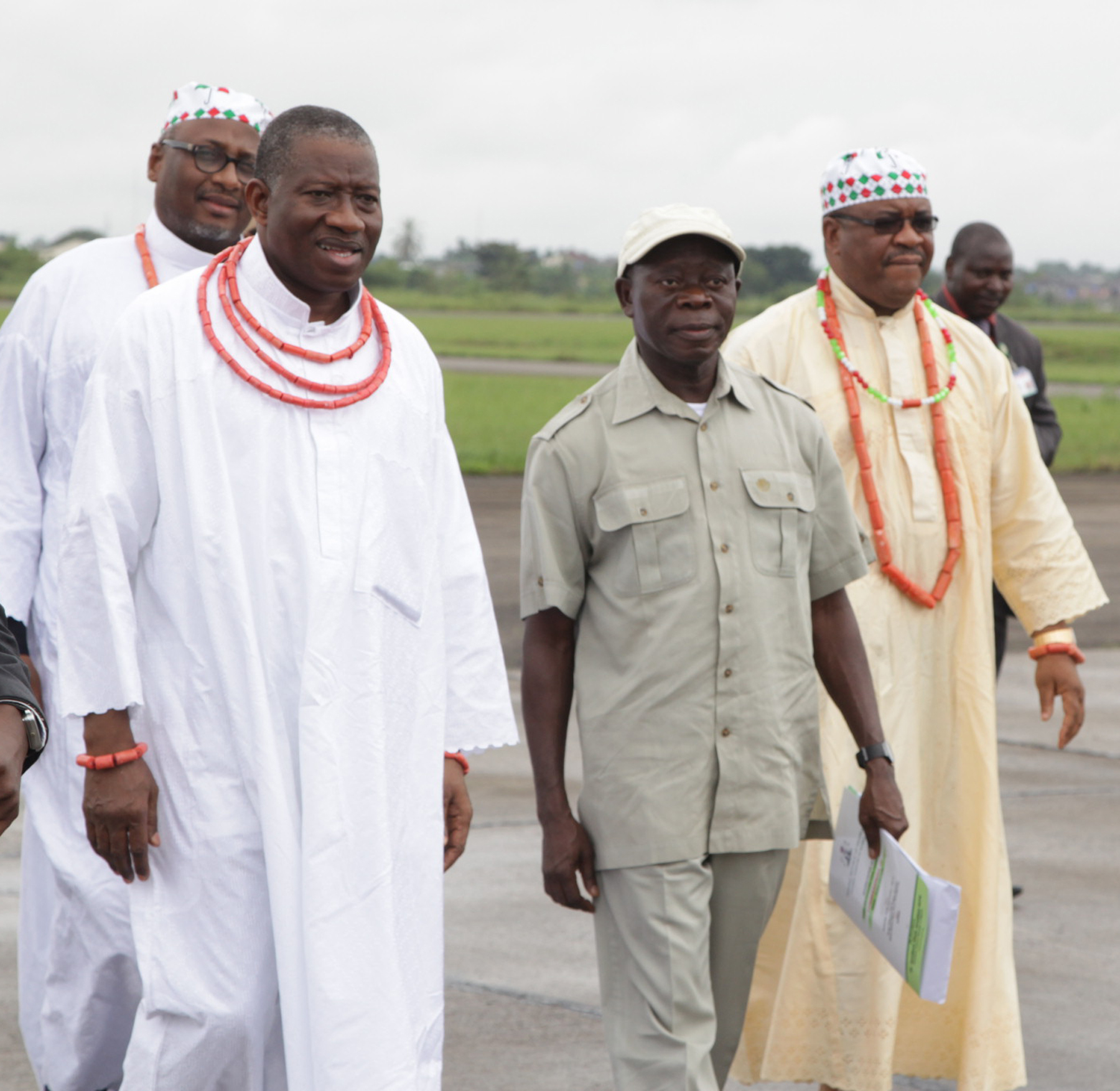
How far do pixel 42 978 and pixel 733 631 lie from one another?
167cm

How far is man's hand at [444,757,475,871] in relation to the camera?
11.8 ft

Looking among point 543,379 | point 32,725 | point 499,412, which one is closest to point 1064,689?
point 32,725

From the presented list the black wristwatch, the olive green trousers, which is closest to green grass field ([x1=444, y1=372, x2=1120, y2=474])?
the black wristwatch

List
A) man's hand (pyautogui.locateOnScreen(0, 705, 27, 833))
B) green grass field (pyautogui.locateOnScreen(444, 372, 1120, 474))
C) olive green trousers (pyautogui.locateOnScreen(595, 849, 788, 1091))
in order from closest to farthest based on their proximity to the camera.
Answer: man's hand (pyautogui.locateOnScreen(0, 705, 27, 833))
olive green trousers (pyautogui.locateOnScreen(595, 849, 788, 1091))
green grass field (pyautogui.locateOnScreen(444, 372, 1120, 474))

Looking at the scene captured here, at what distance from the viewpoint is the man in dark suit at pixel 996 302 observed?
702cm

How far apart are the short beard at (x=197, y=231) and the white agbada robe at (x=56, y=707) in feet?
0.32

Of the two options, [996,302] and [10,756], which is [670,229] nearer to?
[10,756]

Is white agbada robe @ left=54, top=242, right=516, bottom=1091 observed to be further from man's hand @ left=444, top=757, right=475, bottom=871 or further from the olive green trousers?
the olive green trousers

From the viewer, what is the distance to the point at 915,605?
4539 millimetres

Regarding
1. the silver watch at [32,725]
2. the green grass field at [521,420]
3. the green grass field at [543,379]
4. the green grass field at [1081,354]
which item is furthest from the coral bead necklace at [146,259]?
the green grass field at [1081,354]

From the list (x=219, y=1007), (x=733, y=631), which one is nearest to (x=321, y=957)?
(x=219, y=1007)

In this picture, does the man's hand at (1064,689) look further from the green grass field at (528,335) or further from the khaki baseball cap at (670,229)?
the green grass field at (528,335)

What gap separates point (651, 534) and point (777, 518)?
27 centimetres

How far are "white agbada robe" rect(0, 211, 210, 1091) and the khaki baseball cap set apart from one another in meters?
1.18
